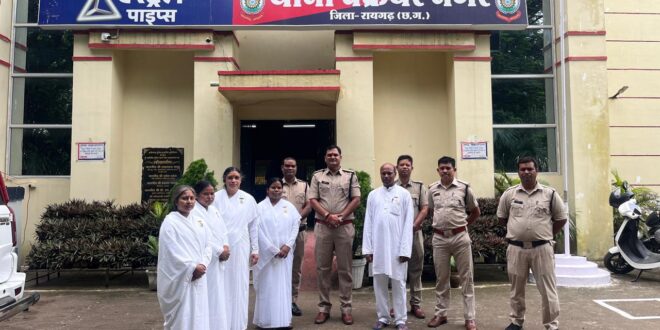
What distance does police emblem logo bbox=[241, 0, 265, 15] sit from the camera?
9445mm

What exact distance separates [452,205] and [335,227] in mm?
1354

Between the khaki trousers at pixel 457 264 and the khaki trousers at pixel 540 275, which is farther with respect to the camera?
the khaki trousers at pixel 457 264

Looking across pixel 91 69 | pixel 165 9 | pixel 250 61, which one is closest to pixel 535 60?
pixel 250 61

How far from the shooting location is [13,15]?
34.1ft

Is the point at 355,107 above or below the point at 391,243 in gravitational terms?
above

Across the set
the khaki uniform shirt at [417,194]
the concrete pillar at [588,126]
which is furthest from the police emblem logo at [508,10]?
the khaki uniform shirt at [417,194]

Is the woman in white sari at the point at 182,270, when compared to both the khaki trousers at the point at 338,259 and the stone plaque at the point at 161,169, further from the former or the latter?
the stone plaque at the point at 161,169

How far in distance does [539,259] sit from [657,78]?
8.64 meters

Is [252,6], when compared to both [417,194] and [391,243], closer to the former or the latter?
[417,194]

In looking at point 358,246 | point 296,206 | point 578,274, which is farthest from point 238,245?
point 578,274

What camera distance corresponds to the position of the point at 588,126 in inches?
382

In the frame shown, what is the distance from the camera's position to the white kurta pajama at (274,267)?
5.18 m

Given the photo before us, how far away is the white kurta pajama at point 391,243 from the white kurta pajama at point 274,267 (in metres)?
0.90

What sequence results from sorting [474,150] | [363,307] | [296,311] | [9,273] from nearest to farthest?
[9,273], [296,311], [363,307], [474,150]
